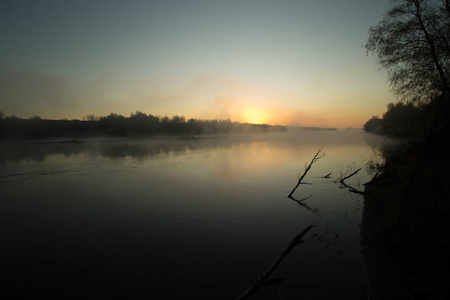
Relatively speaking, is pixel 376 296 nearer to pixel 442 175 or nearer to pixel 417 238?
pixel 417 238

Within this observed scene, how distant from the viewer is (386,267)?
7.25 meters

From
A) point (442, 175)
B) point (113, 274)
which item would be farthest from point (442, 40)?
point (113, 274)

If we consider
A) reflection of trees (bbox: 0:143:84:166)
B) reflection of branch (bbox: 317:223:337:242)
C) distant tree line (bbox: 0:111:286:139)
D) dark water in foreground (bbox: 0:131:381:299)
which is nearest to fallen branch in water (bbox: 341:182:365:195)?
dark water in foreground (bbox: 0:131:381:299)

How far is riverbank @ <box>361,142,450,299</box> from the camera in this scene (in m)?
6.12

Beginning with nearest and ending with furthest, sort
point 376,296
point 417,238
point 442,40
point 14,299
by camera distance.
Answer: point 376,296 < point 14,299 < point 417,238 < point 442,40

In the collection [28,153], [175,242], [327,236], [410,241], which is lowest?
[175,242]

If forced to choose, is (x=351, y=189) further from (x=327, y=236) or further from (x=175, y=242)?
(x=175, y=242)

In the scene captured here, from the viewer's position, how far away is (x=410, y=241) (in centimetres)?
782

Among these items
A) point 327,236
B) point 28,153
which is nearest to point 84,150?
point 28,153

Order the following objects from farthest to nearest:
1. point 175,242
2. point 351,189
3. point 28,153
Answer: point 28,153, point 351,189, point 175,242

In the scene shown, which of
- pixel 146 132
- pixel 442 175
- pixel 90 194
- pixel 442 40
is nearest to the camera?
pixel 442 175

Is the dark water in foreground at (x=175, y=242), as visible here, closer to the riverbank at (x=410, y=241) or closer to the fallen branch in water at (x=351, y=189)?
the fallen branch in water at (x=351, y=189)

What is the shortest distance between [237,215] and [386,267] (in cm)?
735

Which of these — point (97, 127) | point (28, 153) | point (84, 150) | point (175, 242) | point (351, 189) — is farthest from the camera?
point (97, 127)
